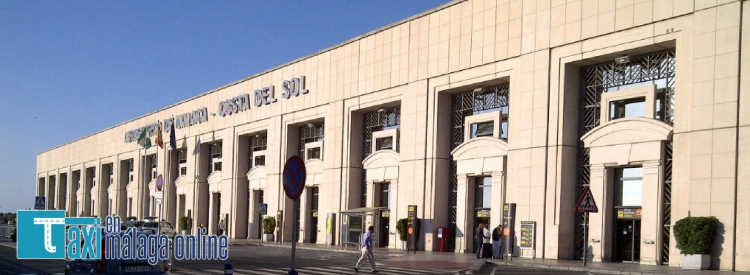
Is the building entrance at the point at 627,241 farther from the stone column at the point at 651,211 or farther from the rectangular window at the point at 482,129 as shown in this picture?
the rectangular window at the point at 482,129

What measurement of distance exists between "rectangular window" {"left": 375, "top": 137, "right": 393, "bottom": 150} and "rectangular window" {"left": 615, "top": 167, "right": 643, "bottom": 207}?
16.2m

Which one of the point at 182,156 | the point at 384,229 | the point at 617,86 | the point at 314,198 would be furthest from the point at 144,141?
the point at 617,86

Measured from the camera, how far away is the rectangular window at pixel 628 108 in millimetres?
31922

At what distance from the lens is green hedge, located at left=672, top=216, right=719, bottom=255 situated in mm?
27531

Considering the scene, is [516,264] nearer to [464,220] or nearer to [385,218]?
[464,220]

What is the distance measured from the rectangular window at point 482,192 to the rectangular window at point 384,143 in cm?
769

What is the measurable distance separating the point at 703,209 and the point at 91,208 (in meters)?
85.4

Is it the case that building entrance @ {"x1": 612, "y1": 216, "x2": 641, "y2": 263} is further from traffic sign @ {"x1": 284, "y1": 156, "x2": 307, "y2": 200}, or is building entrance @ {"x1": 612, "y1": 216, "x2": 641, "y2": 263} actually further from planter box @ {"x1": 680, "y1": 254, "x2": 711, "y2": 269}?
traffic sign @ {"x1": 284, "y1": 156, "x2": 307, "y2": 200}

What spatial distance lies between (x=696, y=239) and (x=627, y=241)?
197 inches

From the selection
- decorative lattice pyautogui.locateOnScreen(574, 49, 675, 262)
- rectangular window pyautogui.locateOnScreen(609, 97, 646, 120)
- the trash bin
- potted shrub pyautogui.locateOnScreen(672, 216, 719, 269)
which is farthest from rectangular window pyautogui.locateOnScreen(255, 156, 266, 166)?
potted shrub pyautogui.locateOnScreen(672, 216, 719, 269)

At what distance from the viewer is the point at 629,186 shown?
32.4m

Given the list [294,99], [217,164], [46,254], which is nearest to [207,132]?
[217,164]

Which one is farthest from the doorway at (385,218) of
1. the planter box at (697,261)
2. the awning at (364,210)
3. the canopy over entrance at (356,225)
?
the planter box at (697,261)

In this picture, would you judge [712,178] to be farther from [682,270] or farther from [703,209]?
[682,270]
